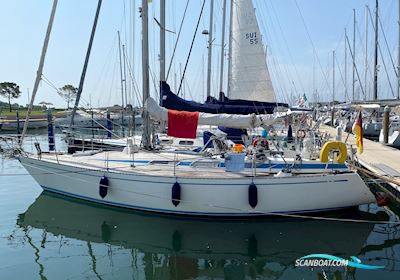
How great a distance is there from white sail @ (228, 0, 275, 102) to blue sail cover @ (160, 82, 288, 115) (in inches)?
13.6

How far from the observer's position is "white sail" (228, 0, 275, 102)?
14062 mm

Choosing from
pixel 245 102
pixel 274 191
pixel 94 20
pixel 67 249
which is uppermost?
pixel 94 20

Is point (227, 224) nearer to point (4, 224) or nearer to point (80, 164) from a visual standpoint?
point (80, 164)

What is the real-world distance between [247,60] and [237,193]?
6.44m

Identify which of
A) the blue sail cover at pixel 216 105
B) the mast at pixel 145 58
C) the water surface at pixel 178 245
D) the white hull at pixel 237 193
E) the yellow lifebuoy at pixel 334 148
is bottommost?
the water surface at pixel 178 245

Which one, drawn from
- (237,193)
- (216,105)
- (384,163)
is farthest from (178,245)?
(384,163)

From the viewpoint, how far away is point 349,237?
9383mm

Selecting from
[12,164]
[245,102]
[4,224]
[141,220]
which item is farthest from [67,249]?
[12,164]

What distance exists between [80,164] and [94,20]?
9797 millimetres

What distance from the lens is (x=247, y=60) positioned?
14531 millimetres

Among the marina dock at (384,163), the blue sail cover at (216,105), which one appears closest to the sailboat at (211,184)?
the blue sail cover at (216,105)

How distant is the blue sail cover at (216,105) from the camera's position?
1248 cm

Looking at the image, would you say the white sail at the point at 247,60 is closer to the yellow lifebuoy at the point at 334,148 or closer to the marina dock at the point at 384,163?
the marina dock at the point at 384,163

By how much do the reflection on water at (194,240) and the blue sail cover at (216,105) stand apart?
3805mm
